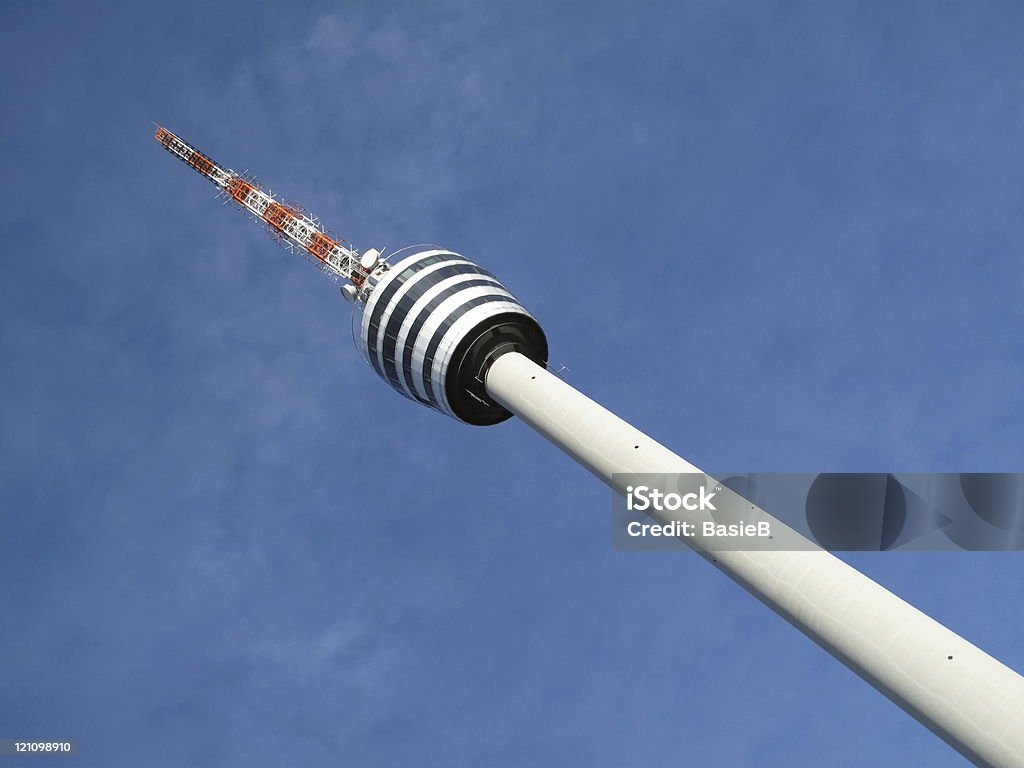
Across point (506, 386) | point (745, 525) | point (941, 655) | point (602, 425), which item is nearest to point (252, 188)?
point (506, 386)

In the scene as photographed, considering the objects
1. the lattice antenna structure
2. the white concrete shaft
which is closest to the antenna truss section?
the lattice antenna structure

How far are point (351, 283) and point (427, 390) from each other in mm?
16538

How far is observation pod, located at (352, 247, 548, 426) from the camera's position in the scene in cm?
8125

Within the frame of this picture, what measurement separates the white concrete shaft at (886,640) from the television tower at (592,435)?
68 mm

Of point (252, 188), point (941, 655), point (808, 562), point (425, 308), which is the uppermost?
point (252, 188)

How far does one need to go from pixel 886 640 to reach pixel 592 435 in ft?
84.2

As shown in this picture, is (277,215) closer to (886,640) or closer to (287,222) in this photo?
(287,222)

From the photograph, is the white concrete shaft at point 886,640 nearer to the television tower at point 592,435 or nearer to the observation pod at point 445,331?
the television tower at point 592,435

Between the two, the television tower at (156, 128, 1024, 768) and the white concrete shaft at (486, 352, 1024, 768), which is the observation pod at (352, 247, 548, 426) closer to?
the television tower at (156, 128, 1024, 768)

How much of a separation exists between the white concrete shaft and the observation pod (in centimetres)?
2031

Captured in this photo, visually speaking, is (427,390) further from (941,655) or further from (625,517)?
(941,655)

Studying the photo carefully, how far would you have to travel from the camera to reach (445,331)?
8112cm

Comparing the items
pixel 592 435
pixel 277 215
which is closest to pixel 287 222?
pixel 277 215

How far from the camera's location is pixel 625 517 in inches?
2566
